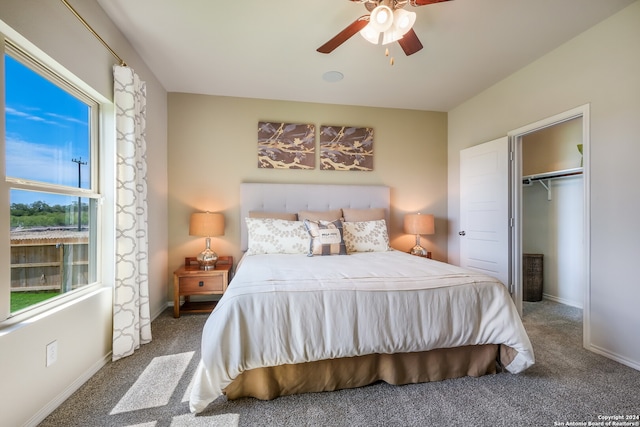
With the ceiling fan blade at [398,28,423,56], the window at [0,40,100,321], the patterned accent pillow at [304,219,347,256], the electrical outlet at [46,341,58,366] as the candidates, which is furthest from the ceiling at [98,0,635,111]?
the electrical outlet at [46,341,58,366]

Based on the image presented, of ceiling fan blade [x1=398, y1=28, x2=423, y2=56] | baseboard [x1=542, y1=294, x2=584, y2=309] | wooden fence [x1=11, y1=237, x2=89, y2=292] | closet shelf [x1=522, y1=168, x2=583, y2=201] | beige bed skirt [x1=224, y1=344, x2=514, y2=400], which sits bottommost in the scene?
baseboard [x1=542, y1=294, x2=584, y2=309]

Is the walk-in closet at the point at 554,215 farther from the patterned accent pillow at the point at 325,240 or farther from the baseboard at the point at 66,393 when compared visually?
the baseboard at the point at 66,393

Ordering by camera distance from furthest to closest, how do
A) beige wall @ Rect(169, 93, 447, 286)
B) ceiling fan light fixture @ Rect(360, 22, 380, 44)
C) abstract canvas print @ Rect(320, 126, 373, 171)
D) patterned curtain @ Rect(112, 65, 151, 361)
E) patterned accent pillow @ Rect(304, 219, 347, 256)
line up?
abstract canvas print @ Rect(320, 126, 373, 171) < beige wall @ Rect(169, 93, 447, 286) < patterned accent pillow @ Rect(304, 219, 347, 256) < patterned curtain @ Rect(112, 65, 151, 361) < ceiling fan light fixture @ Rect(360, 22, 380, 44)

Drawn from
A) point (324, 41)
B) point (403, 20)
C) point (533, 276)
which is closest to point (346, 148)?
point (324, 41)

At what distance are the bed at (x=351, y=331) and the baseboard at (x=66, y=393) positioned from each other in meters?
0.79

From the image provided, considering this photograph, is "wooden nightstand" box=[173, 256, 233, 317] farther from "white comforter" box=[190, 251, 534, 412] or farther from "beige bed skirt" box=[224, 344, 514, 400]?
"beige bed skirt" box=[224, 344, 514, 400]

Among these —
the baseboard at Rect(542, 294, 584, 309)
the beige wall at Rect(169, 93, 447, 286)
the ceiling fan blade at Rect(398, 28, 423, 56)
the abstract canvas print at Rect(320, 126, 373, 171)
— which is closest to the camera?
the ceiling fan blade at Rect(398, 28, 423, 56)

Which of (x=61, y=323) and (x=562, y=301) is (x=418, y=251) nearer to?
(x=562, y=301)

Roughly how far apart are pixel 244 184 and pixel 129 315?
1.86 meters

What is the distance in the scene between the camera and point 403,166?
4.04 metres

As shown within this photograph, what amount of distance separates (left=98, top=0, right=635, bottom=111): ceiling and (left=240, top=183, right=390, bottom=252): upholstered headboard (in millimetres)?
1163

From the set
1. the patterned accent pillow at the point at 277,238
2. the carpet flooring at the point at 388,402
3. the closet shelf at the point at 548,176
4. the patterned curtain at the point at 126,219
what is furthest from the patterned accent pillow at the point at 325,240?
the closet shelf at the point at 548,176

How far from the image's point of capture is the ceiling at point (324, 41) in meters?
2.06

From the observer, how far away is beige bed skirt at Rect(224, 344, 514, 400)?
1643 millimetres
